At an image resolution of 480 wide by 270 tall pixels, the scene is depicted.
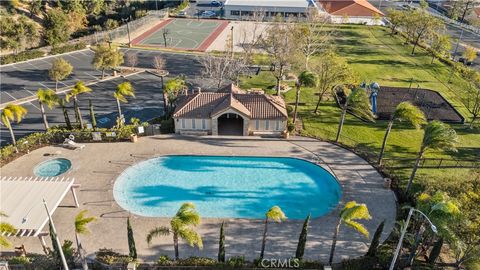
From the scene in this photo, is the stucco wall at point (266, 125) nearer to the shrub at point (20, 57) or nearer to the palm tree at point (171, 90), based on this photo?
the palm tree at point (171, 90)

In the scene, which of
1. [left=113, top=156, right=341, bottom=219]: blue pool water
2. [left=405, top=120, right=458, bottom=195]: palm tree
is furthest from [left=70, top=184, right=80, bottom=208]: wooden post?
[left=405, top=120, right=458, bottom=195]: palm tree

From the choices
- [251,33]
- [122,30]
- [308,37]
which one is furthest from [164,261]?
[251,33]

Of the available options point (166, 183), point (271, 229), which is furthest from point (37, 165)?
point (271, 229)

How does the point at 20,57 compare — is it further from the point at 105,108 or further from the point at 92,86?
the point at 105,108

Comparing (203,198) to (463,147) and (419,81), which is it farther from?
(419,81)

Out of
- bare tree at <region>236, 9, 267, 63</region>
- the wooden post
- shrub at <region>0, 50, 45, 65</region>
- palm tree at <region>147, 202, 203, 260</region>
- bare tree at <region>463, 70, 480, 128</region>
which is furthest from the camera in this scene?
bare tree at <region>236, 9, 267, 63</region>

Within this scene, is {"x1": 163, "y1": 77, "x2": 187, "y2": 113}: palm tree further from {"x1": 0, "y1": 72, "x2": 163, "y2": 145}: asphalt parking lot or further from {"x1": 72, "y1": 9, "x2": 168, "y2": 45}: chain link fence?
{"x1": 72, "y1": 9, "x2": 168, "y2": 45}: chain link fence
